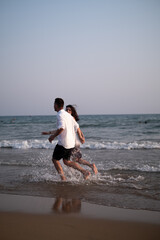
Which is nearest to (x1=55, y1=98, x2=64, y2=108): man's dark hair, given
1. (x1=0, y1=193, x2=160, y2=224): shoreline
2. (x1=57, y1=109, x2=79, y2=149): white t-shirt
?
(x1=57, y1=109, x2=79, y2=149): white t-shirt

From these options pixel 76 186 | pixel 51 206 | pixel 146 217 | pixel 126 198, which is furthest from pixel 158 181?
pixel 51 206

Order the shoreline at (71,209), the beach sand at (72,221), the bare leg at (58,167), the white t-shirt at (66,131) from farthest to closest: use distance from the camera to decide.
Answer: the bare leg at (58,167) → the white t-shirt at (66,131) → the shoreline at (71,209) → the beach sand at (72,221)

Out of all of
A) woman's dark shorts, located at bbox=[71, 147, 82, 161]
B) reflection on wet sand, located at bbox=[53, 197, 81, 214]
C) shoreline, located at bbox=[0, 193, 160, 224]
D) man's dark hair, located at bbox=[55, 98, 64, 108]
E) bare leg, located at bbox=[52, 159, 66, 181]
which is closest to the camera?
shoreline, located at bbox=[0, 193, 160, 224]

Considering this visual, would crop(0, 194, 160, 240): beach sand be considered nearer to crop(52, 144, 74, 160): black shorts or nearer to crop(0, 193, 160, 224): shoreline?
crop(0, 193, 160, 224): shoreline

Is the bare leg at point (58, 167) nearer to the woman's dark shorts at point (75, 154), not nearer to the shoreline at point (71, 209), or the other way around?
the woman's dark shorts at point (75, 154)

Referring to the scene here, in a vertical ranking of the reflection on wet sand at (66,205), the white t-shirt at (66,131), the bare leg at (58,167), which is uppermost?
the white t-shirt at (66,131)

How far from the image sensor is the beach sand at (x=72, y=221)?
2602 mm

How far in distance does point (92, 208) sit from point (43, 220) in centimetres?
86

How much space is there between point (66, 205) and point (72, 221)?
2.22ft

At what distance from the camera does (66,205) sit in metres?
3.59

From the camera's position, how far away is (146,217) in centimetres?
315

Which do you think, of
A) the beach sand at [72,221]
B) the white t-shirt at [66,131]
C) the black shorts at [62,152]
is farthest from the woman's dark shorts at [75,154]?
the beach sand at [72,221]

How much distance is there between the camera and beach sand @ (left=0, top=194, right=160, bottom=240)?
2.60 metres

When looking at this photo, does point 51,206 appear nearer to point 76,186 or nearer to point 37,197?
point 37,197
